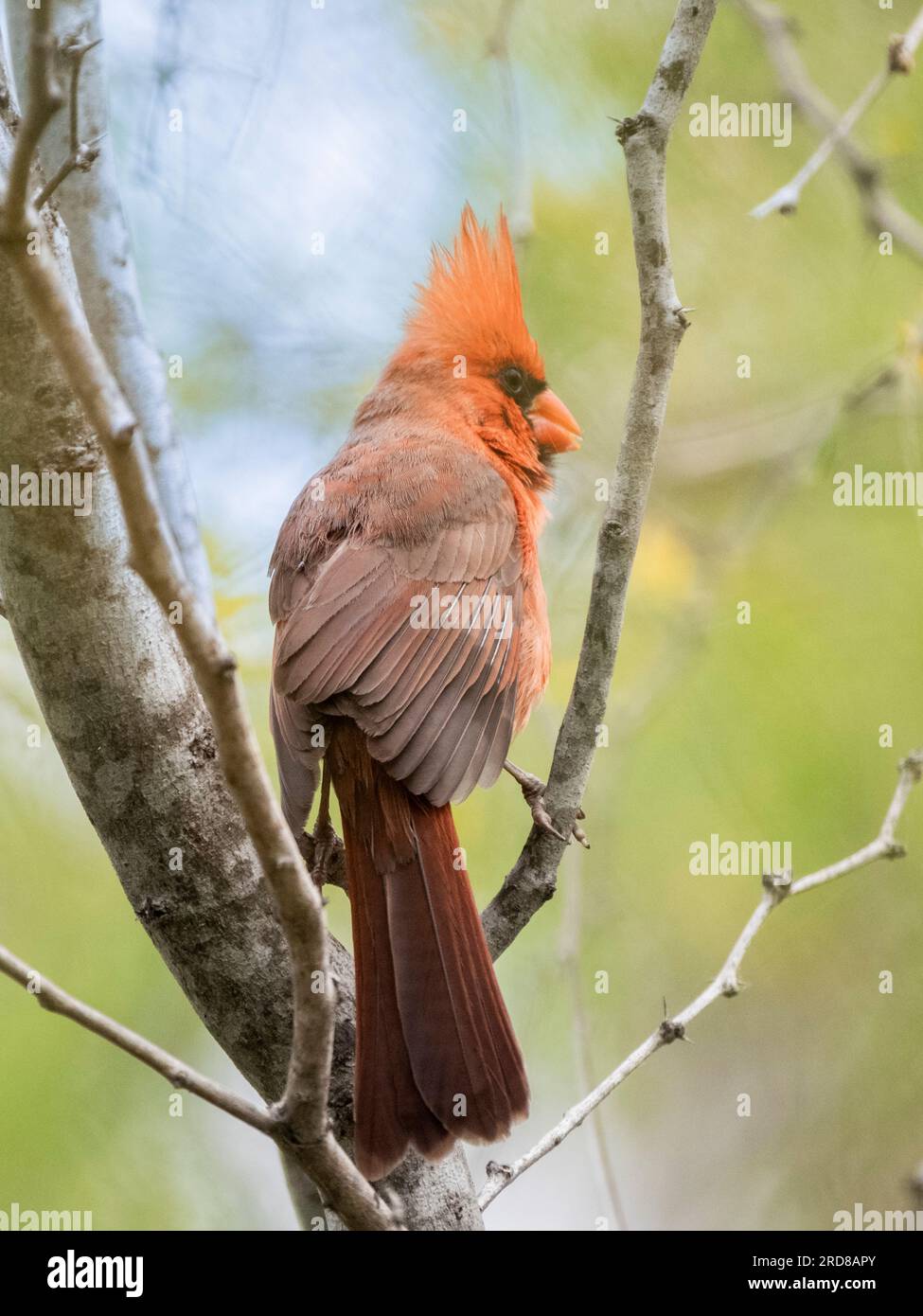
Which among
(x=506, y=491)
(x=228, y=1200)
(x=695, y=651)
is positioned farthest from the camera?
(x=695, y=651)

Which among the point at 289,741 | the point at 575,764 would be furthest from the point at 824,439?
the point at 289,741

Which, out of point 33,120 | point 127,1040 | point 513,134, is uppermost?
point 513,134

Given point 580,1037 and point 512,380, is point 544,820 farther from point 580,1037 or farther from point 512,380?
point 512,380

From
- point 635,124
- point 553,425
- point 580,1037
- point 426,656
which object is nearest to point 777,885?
point 580,1037

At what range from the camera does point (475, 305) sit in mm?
3678

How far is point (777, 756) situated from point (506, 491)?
1370 mm

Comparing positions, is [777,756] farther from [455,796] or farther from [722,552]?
[455,796]

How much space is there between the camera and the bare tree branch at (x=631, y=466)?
7.80 feet

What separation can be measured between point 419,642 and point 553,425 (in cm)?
115

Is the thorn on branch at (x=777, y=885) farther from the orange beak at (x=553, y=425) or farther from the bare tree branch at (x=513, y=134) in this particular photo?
the bare tree branch at (x=513, y=134)

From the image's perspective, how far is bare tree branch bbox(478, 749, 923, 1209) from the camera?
2.23 m

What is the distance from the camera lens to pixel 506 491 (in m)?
3.37
